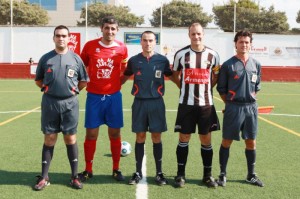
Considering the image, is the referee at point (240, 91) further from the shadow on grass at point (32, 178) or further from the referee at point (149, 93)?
the shadow on grass at point (32, 178)

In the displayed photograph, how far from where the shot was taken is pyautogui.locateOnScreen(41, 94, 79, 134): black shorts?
4656mm

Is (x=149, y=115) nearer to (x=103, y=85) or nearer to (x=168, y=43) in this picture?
(x=103, y=85)

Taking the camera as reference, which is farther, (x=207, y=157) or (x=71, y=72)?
(x=207, y=157)

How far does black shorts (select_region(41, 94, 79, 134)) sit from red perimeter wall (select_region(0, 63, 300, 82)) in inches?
868

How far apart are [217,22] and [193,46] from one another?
6943 centimetres

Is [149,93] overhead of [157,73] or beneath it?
beneath

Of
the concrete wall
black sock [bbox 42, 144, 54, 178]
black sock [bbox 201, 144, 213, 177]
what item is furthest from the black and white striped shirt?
the concrete wall

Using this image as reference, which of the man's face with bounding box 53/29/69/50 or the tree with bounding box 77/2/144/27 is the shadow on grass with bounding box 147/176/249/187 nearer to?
the man's face with bounding box 53/29/69/50

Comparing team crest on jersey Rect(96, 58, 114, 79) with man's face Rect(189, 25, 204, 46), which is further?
team crest on jersey Rect(96, 58, 114, 79)

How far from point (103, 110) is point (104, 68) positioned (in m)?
0.56

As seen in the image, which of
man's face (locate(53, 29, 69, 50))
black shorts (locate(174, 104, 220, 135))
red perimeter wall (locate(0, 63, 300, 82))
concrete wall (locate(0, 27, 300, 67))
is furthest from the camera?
concrete wall (locate(0, 27, 300, 67))

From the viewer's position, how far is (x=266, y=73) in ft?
87.0

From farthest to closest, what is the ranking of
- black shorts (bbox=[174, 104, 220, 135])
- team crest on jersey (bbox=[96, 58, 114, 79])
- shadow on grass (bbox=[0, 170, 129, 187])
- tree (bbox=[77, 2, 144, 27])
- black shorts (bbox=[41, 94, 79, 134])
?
tree (bbox=[77, 2, 144, 27]), team crest on jersey (bbox=[96, 58, 114, 79]), shadow on grass (bbox=[0, 170, 129, 187]), black shorts (bbox=[174, 104, 220, 135]), black shorts (bbox=[41, 94, 79, 134])

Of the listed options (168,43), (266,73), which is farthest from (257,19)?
(266,73)
